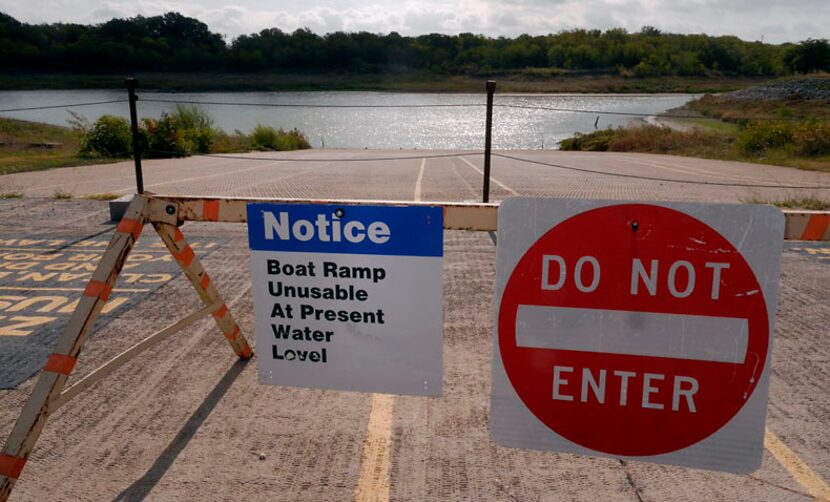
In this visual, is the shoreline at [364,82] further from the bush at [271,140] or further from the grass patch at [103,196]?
the grass patch at [103,196]

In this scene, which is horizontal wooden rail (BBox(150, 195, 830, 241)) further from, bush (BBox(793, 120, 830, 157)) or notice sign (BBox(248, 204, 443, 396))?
bush (BBox(793, 120, 830, 157))

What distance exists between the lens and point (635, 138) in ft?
90.4

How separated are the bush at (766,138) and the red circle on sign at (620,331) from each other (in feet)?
Answer: 66.7

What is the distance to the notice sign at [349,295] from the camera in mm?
2443

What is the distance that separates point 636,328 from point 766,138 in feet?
69.0

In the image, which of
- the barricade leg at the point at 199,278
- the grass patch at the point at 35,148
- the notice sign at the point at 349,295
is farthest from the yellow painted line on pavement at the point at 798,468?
the grass patch at the point at 35,148

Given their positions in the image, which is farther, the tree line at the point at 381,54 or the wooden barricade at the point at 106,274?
the tree line at the point at 381,54

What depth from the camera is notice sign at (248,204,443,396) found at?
244 cm

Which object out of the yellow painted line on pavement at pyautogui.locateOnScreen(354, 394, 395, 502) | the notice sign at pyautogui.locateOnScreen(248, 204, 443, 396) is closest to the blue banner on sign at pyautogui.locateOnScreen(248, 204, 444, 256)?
the notice sign at pyautogui.locateOnScreen(248, 204, 443, 396)

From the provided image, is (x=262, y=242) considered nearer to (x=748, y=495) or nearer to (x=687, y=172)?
(x=748, y=495)

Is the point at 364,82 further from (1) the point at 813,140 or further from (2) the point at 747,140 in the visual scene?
(1) the point at 813,140

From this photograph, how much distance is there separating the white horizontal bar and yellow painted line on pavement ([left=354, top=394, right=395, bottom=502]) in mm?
1154

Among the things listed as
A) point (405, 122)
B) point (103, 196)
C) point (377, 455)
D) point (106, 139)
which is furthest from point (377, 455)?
point (405, 122)

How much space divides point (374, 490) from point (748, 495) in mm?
1617
